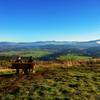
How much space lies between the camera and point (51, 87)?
25.8 meters

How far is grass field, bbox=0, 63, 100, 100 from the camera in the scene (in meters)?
22.9

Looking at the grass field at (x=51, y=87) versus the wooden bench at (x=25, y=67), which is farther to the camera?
the wooden bench at (x=25, y=67)

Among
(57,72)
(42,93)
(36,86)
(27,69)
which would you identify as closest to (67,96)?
(42,93)

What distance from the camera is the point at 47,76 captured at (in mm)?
31562

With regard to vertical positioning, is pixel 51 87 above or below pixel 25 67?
below

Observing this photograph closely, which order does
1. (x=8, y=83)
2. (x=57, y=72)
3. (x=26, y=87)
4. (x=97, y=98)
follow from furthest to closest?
(x=57, y=72), (x=8, y=83), (x=26, y=87), (x=97, y=98)

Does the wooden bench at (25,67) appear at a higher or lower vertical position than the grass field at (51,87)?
higher

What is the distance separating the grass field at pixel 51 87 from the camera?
2294 centimetres

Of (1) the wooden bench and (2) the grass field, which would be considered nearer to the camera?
(2) the grass field

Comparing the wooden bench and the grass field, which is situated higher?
the wooden bench

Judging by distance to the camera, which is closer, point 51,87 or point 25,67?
point 51,87

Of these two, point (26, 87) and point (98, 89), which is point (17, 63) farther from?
point (98, 89)

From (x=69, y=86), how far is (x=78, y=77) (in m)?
4.86

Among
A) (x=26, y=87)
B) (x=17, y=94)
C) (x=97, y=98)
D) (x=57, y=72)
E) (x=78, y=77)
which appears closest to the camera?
(x=97, y=98)
